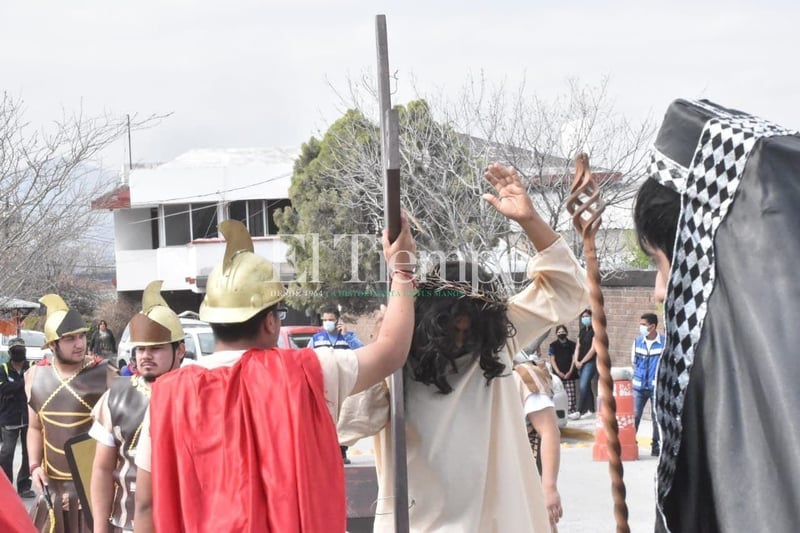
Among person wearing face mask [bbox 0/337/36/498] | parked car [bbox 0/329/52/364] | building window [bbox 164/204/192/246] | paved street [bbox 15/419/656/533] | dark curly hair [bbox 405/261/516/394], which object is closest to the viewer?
dark curly hair [bbox 405/261/516/394]

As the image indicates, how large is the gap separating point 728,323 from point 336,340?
12.8 m

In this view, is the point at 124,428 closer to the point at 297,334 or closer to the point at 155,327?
the point at 155,327

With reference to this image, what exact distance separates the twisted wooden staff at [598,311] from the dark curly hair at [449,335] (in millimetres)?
1557

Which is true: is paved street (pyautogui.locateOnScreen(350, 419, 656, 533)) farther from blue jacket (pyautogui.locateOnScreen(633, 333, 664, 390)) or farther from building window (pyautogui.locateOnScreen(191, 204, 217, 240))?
building window (pyautogui.locateOnScreen(191, 204, 217, 240))

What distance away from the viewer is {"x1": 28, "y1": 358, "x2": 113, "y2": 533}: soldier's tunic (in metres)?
5.93

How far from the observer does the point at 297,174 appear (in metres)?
28.4

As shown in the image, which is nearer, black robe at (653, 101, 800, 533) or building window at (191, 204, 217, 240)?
black robe at (653, 101, 800, 533)

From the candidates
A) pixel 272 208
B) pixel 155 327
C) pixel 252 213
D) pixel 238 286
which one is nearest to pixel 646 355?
pixel 155 327

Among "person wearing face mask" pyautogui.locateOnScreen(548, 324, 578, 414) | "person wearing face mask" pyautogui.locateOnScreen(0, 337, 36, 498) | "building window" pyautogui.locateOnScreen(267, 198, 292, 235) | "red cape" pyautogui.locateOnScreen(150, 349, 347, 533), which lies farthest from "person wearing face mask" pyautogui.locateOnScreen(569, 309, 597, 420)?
"building window" pyautogui.locateOnScreen(267, 198, 292, 235)

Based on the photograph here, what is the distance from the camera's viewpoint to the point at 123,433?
461 centimetres

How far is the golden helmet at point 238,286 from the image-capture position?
3.00 metres

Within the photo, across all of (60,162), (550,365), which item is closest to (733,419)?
(60,162)

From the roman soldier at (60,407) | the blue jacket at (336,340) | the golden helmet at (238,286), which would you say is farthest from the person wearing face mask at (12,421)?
the golden helmet at (238,286)

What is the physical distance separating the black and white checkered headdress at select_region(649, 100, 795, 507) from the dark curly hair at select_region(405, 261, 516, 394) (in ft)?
6.44
